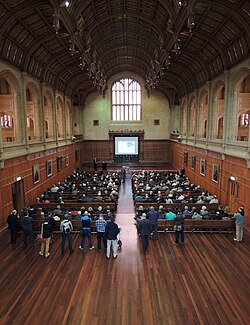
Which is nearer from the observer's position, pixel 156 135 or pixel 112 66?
pixel 112 66

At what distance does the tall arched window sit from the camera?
31812mm

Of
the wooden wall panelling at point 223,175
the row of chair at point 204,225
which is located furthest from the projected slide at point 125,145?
the row of chair at point 204,225

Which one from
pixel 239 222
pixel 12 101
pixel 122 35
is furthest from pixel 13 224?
pixel 122 35

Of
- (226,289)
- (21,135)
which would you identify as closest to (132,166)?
(21,135)

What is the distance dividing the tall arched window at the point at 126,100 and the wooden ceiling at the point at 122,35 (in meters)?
7.31

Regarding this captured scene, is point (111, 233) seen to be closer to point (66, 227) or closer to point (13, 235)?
point (66, 227)

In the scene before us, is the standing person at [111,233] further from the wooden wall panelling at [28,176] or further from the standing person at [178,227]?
the wooden wall panelling at [28,176]

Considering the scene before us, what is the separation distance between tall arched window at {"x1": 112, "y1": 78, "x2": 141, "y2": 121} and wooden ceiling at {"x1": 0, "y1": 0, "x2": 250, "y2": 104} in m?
7.31

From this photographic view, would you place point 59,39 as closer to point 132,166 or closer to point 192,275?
point 192,275

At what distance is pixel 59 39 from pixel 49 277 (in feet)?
43.3

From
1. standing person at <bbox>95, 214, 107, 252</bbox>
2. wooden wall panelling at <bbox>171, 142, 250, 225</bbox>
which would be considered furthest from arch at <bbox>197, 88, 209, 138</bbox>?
standing person at <bbox>95, 214, 107, 252</bbox>

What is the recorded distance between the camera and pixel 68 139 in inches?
994

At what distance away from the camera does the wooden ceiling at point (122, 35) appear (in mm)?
10742

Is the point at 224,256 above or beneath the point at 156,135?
beneath
